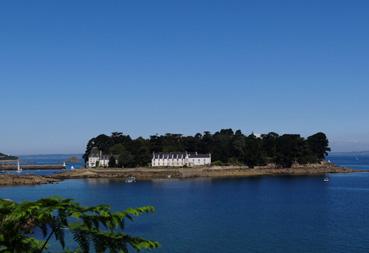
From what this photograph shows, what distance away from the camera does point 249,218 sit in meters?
52.9

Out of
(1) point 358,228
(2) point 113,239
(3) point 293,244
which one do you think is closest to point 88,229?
(2) point 113,239

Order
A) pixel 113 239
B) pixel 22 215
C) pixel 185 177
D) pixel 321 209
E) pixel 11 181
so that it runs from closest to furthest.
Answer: pixel 22 215 < pixel 113 239 < pixel 321 209 < pixel 11 181 < pixel 185 177

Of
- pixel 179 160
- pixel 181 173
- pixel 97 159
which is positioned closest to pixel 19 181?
pixel 181 173

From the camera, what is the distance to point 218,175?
426 feet

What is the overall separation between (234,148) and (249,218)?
92599mm

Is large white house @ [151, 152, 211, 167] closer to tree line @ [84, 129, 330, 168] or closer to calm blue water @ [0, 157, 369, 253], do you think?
tree line @ [84, 129, 330, 168]

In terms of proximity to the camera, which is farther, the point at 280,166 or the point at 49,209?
the point at 280,166

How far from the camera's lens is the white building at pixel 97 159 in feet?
481

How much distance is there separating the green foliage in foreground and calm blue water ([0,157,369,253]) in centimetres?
2796

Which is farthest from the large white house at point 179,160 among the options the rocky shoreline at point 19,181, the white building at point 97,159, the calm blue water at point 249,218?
the calm blue water at point 249,218

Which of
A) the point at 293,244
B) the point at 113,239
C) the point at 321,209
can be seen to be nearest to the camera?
the point at 113,239

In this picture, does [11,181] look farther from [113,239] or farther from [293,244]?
[113,239]

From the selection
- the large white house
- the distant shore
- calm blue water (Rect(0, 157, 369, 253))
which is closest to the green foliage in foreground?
calm blue water (Rect(0, 157, 369, 253))

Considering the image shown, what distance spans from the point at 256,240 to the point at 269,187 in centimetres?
5745
